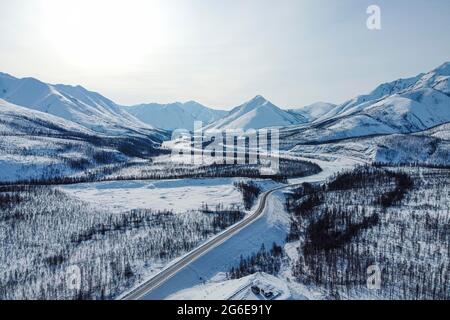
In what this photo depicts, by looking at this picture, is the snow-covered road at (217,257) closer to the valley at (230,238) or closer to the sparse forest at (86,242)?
the valley at (230,238)

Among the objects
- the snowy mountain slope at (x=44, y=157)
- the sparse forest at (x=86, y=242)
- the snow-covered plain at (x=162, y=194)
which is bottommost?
the sparse forest at (x=86, y=242)

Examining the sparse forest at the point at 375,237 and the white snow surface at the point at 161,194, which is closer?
the sparse forest at the point at 375,237

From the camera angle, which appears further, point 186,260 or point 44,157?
point 44,157

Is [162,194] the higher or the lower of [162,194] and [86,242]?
the higher

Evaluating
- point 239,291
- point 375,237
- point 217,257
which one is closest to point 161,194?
point 217,257

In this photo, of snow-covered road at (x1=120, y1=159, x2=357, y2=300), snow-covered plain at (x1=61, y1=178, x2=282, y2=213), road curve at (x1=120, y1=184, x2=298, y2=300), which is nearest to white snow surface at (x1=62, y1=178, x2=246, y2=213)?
snow-covered plain at (x1=61, y1=178, x2=282, y2=213)

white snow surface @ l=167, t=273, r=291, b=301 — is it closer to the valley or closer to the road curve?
the valley

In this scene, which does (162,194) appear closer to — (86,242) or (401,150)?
(86,242)

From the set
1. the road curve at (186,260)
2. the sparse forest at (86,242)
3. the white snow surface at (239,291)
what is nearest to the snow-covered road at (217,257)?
the road curve at (186,260)
